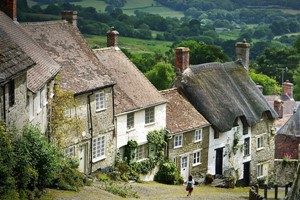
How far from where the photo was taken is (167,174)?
45938 mm

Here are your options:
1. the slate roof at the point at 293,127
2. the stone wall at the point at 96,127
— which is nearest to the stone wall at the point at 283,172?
the slate roof at the point at 293,127

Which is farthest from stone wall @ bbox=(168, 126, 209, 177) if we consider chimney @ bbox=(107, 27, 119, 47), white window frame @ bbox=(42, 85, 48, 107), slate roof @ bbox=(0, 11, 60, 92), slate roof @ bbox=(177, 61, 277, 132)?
white window frame @ bbox=(42, 85, 48, 107)

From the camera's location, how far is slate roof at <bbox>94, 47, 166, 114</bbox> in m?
44.1

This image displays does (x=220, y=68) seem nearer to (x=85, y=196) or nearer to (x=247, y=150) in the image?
(x=247, y=150)

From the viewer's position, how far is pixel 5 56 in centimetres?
2705

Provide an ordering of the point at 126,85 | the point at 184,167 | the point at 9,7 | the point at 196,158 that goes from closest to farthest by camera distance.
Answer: the point at 9,7
the point at 126,85
the point at 184,167
the point at 196,158

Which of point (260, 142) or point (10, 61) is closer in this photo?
point (10, 61)

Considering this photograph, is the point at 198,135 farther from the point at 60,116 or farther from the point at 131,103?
the point at 60,116

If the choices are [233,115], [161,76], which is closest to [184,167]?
[233,115]

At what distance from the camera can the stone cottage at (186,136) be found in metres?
47.3

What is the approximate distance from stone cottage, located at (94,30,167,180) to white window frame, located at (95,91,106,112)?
4.57 ft

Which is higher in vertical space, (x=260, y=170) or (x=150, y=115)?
(x=150, y=115)

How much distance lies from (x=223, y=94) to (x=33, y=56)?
65.0 ft

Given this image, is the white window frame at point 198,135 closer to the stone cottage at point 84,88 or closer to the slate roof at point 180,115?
the slate roof at point 180,115
